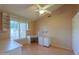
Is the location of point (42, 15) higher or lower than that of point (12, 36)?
higher

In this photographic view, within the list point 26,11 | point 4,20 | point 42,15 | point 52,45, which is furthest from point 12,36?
point 52,45

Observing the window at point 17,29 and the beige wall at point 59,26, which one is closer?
the window at point 17,29

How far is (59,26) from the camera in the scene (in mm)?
1936

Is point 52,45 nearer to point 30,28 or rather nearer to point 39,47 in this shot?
point 39,47

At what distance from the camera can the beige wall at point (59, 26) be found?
1.83 metres

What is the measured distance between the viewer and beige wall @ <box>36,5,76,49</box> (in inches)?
71.9

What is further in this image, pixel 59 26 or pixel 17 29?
pixel 59 26

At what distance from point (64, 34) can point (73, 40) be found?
211 mm

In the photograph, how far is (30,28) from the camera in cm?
167

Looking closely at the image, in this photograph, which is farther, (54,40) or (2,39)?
(54,40)

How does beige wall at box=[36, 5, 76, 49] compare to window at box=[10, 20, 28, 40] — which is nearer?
window at box=[10, 20, 28, 40]
